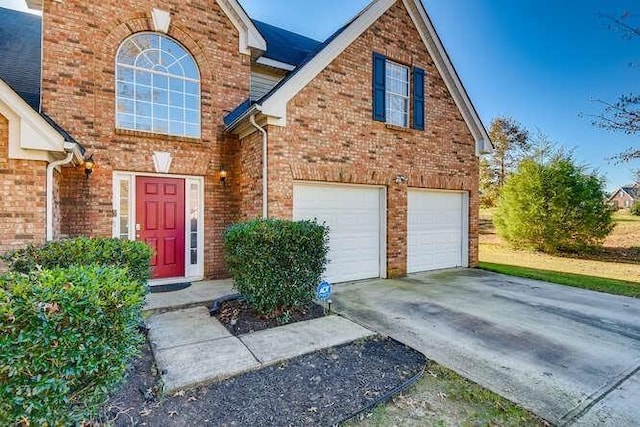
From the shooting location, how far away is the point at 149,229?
279 inches

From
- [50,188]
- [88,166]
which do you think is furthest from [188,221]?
[50,188]

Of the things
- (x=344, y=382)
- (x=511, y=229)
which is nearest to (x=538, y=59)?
(x=511, y=229)

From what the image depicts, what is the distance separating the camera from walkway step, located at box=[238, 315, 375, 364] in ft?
12.5

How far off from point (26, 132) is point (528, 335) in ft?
26.7

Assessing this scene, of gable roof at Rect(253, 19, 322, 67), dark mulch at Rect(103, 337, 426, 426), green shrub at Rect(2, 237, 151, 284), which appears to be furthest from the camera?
gable roof at Rect(253, 19, 322, 67)

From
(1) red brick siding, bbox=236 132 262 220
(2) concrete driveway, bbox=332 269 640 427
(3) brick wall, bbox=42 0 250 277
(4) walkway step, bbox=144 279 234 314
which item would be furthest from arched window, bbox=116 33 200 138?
(2) concrete driveway, bbox=332 269 640 427

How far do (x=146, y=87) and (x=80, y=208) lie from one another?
2.97 metres

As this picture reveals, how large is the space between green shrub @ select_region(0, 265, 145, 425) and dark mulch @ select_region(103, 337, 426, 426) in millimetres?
583

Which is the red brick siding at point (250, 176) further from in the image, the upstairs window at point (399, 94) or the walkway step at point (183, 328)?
the upstairs window at point (399, 94)

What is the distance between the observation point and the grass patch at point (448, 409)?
269 cm

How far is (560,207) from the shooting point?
15.4 m

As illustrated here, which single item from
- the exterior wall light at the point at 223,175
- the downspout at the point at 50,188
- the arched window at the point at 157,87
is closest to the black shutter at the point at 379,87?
the exterior wall light at the point at 223,175

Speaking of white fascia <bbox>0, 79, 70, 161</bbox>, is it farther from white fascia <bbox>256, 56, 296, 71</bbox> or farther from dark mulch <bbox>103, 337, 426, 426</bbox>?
white fascia <bbox>256, 56, 296, 71</bbox>

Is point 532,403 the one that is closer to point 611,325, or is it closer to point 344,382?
point 344,382
